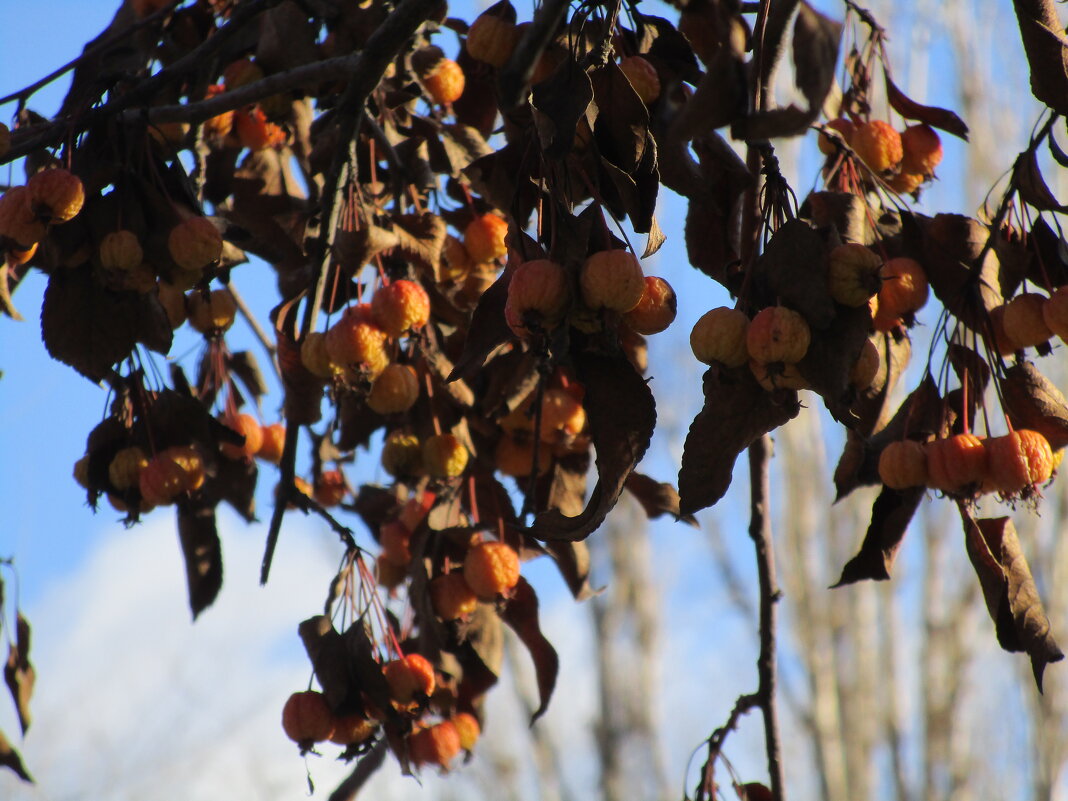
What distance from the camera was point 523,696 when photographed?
8.72m

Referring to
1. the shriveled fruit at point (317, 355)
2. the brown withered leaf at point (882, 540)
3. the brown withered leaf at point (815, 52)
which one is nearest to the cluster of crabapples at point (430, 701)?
the shriveled fruit at point (317, 355)

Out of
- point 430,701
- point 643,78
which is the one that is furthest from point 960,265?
point 430,701

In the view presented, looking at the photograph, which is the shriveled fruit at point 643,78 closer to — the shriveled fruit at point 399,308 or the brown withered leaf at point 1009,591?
the shriveled fruit at point 399,308

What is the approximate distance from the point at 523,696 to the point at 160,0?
7.23 meters

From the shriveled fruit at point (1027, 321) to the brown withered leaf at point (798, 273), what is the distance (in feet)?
1.17

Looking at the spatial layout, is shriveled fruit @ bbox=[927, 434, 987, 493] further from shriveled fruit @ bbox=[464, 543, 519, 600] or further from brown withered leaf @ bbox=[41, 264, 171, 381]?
brown withered leaf @ bbox=[41, 264, 171, 381]

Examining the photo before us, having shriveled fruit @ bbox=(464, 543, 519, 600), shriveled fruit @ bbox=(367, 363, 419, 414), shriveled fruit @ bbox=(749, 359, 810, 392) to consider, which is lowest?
shriveled fruit @ bbox=(749, 359, 810, 392)

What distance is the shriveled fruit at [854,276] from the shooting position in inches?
41.6

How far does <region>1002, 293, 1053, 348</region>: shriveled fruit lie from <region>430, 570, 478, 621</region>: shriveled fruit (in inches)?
33.0

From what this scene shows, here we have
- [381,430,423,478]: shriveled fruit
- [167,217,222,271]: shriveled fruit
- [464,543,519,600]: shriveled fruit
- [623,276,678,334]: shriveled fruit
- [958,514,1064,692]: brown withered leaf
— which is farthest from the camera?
[381,430,423,478]: shriveled fruit

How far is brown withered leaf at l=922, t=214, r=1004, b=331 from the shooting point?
1396mm

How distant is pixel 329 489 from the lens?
220 cm

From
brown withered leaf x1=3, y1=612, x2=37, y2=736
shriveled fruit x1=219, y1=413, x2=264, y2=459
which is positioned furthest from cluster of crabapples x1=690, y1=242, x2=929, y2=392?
brown withered leaf x1=3, y1=612, x2=37, y2=736

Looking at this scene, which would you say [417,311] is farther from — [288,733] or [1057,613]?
[1057,613]
